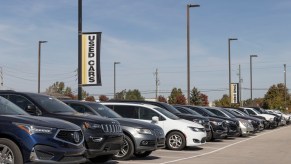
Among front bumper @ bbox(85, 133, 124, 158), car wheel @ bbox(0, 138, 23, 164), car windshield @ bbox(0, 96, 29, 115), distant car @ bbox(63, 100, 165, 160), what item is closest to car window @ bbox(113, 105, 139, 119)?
distant car @ bbox(63, 100, 165, 160)

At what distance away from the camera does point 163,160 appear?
1373 cm

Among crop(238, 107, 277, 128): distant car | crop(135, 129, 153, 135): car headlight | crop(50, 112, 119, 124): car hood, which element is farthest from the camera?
crop(238, 107, 277, 128): distant car

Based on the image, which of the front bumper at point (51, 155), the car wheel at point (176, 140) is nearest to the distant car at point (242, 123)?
the car wheel at point (176, 140)

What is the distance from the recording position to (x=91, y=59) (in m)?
18.5

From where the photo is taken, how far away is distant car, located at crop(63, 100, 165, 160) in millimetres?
13141

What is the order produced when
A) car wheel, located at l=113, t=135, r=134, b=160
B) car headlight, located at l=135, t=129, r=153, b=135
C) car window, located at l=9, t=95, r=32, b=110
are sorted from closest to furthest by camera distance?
car window, located at l=9, t=95, r=32, b=110, car wheel, located at l=113, t=135, r=134, b=160, car headlight, located at l=135, t=129, r=153, b=135

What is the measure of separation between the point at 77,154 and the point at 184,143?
8329 millimetres

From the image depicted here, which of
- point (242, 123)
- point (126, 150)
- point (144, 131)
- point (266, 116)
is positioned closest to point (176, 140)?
point (144, 131)

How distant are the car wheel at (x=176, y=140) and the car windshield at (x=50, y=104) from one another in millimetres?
5925

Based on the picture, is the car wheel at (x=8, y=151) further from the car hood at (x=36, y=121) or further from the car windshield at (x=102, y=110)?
the car windshield at (x=102, y=110)

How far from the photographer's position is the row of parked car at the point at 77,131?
8492 millimetres

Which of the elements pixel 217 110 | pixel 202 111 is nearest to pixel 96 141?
pixel 202 111

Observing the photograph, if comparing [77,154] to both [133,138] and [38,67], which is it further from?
[38,67]

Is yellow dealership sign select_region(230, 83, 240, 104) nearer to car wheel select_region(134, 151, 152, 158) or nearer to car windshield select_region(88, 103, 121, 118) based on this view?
car wheel select_region(134, 151, 152, 158)
